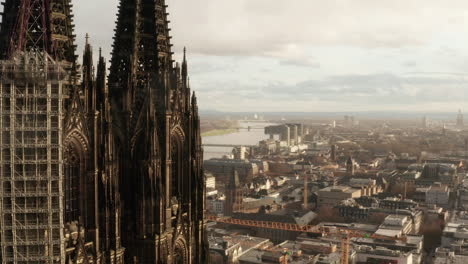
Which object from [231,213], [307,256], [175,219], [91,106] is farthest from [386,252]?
[91,106]

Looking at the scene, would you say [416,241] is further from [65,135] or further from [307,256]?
[65,135]

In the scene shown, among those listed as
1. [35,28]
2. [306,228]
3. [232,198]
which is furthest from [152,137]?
[232,198]

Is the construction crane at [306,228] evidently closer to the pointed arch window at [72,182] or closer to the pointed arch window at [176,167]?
the pointed arch window at [176,167]

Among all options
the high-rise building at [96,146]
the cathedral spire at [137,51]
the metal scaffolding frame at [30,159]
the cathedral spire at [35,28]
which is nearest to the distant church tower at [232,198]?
the high-rise building at [96,146]

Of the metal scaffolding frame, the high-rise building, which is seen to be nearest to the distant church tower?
the high-rise building

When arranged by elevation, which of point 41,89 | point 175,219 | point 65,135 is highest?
point 41,89

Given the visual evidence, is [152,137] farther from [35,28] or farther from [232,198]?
[232,198]
